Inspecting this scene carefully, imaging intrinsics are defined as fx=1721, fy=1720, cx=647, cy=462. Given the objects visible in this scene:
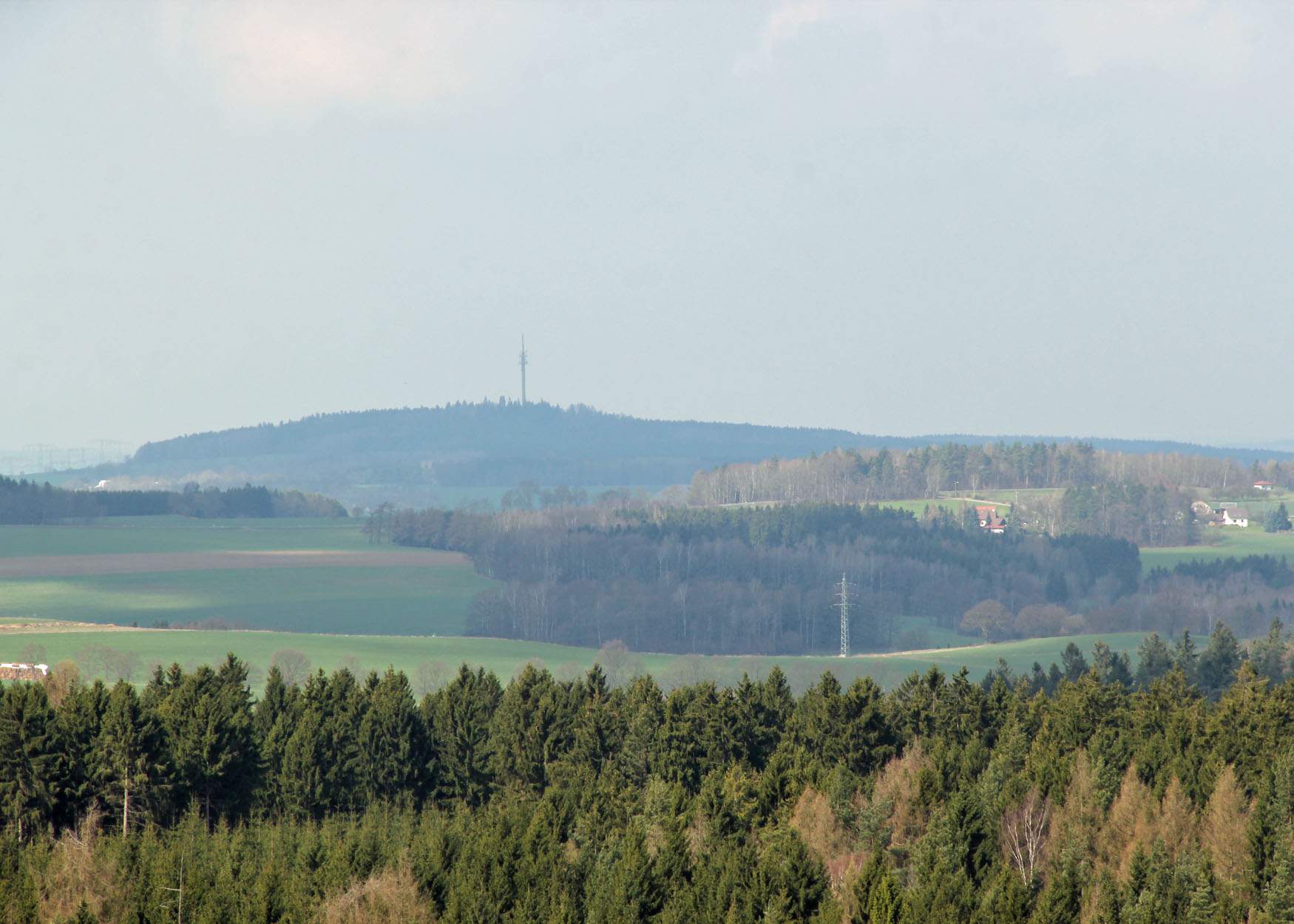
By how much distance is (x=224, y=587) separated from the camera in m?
173

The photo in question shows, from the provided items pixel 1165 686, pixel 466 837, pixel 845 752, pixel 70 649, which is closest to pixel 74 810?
pixel 466 837

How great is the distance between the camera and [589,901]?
161 feet

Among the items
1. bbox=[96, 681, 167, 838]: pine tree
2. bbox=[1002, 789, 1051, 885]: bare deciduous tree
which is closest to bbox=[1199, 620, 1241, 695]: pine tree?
bbox=[1002, 789, 1051, 885]: bare deciduous tree

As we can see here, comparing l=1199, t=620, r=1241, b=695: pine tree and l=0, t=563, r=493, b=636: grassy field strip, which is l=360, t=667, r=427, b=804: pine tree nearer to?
l=1199, t=620, r=1241, b=695: pine tree

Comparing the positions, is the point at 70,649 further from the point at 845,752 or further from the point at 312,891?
the point at 312,891

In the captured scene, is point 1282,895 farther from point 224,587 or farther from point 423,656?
point 224,587

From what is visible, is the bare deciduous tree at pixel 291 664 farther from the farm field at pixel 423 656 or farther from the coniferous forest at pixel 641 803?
the coniferous forest at pixel 641 803

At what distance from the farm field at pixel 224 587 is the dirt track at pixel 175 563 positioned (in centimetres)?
16

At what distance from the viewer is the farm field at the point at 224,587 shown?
157875mm

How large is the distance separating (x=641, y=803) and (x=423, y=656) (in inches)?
A: 2635

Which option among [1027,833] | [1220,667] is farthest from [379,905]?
[1220,667]

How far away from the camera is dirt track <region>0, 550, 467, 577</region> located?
172m

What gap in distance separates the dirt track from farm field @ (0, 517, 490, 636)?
0.16 meters

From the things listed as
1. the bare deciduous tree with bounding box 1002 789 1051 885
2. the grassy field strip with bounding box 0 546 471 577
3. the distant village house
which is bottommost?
the bare deciduous tree with bounding box 1002 789 1051 885
